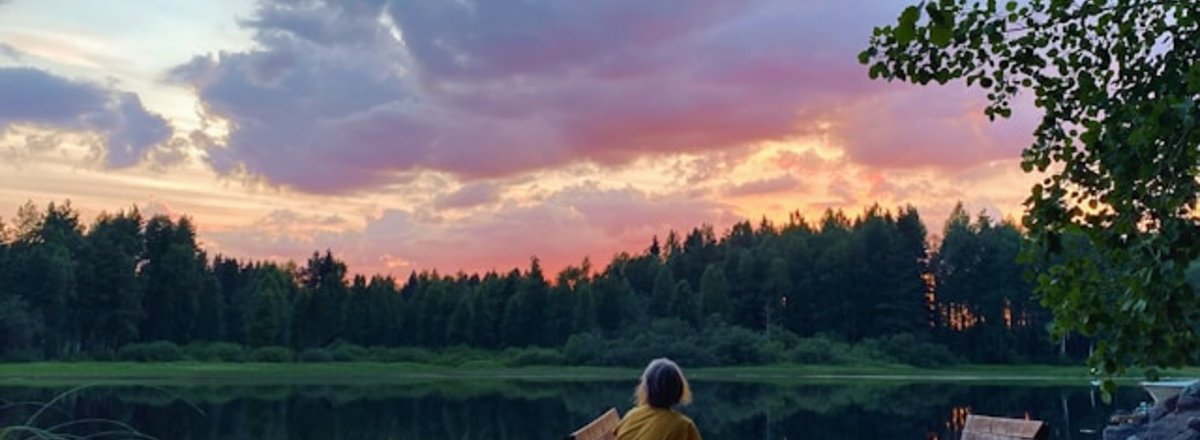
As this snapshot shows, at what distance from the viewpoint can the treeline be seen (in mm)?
64625

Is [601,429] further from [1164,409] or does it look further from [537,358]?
→ [537,358]

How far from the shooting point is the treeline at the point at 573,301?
212 ft

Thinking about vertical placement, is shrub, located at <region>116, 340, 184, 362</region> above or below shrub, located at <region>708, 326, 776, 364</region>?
below

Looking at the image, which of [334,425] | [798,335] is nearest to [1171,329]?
[334,425]

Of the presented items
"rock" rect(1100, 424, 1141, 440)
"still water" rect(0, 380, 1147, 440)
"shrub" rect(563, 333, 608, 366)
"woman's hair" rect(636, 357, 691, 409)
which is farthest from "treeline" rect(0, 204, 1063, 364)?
"woman's hair" rect(636, 357, 691, 409)

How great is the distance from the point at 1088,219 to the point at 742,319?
7534 centimetres

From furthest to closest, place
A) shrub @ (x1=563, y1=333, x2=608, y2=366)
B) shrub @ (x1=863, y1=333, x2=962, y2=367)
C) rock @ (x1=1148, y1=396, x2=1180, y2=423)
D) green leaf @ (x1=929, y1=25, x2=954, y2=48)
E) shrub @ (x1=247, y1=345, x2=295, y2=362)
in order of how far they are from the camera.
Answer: shrub @ (x1=863, y1=333, x2=962, y2=367) < shrub @ (x1=247, y1=345, x2=295, y2=362) < shrub @ (x1=563, y1=333, x2=608, y2=366) < rock @ (x1=1148, y1=396, x2=1180, y2=423) < green leaf @ (x1=929, y1=25, x2=954, y2=48)

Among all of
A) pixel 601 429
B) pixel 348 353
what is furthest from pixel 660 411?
pixel 348 353

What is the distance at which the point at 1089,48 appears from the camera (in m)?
4.31

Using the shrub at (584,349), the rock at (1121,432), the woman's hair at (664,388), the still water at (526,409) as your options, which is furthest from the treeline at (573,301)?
the woman's hair at (664,388)

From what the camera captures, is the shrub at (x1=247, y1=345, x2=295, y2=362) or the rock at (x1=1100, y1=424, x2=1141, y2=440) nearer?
the rock at (x1=1100, y1=424, x2=1141, y2=440)

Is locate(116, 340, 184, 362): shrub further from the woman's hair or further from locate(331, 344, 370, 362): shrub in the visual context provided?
the woman's hair

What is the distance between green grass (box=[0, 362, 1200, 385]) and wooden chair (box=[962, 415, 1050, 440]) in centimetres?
4627

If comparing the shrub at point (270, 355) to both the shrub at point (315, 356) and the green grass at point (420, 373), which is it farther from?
the green grass at point (420, 373)
